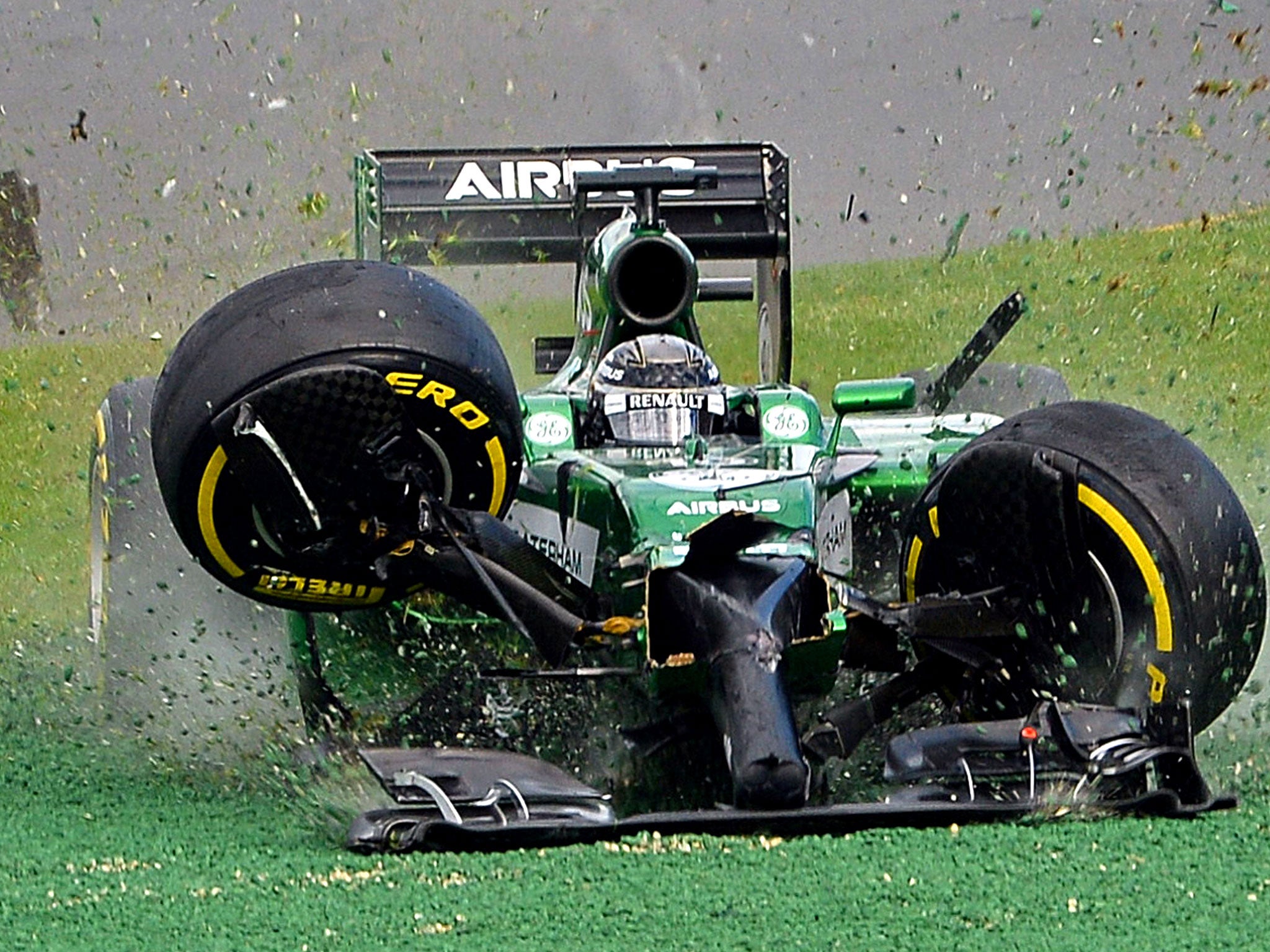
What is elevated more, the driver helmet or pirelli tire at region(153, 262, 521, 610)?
the driver helmet

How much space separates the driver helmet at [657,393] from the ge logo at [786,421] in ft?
0.49

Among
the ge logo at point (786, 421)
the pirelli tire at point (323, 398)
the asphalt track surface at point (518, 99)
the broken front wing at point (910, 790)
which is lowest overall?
the broken front wing at point (910, 790)

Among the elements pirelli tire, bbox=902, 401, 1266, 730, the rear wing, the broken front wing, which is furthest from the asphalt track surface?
the broken front wing

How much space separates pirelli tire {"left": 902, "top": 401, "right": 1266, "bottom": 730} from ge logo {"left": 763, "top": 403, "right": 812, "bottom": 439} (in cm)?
100

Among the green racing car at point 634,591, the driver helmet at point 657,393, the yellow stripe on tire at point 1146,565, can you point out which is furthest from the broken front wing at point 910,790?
the driver helmet at point 657,393

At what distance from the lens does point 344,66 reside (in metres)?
11.2

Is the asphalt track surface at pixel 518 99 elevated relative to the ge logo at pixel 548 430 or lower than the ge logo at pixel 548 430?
elevated

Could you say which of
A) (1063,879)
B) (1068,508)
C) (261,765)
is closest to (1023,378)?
(1068,508)

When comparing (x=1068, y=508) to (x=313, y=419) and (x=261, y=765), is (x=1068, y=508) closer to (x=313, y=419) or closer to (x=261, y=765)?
(x=313, y=419)

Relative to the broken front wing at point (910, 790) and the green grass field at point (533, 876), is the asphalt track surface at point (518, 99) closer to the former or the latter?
the green grass field at point (533, 876)

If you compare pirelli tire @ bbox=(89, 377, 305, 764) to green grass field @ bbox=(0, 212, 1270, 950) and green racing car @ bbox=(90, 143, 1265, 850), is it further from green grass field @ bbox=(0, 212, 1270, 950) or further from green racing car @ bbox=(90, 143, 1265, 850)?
green grass field @ bbox=(0, 212, 1270, 950)

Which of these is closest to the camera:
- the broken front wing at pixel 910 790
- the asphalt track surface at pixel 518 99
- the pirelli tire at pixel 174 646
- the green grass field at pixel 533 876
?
the green grass field at pixel 533 876

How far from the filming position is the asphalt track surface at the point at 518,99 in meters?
11.1

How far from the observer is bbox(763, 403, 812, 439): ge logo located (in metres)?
5.98
